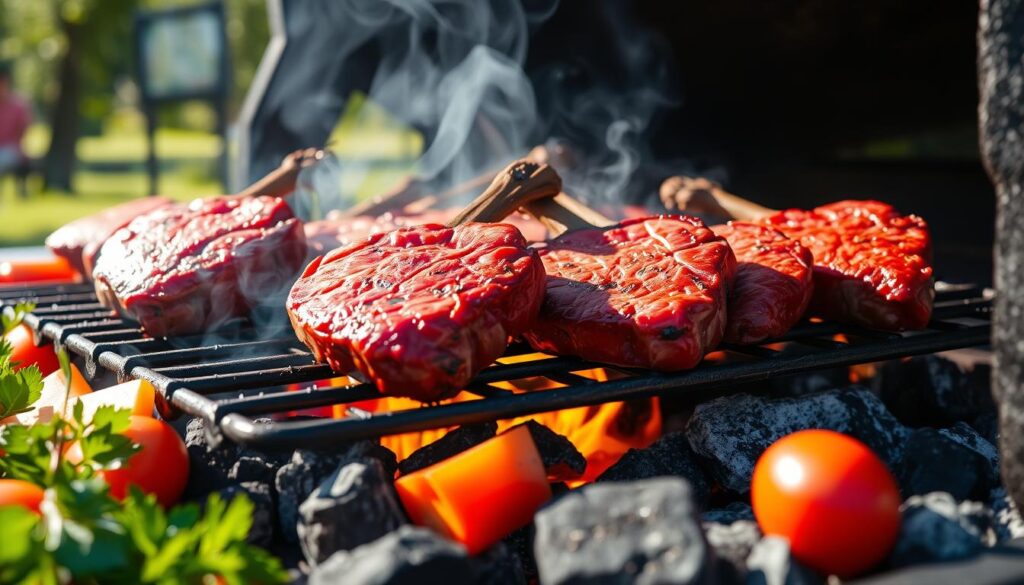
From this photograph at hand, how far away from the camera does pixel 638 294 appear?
2.72 metres

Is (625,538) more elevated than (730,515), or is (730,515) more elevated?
(625,538)

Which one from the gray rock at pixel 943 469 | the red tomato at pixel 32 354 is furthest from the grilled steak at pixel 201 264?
the gray rock at pixel 943 469

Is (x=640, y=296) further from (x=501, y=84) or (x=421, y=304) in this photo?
(x=501, y=84)

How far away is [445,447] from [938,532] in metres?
1.28

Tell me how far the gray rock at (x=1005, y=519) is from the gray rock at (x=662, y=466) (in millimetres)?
748

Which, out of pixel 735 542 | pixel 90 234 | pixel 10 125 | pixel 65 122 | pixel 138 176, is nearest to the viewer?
pixel 735 542

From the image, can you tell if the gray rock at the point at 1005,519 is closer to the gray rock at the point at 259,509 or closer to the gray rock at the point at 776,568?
the gray rock at the point at 776,568

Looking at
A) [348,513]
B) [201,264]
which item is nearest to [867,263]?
[348,513]

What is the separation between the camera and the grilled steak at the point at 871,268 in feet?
9.96

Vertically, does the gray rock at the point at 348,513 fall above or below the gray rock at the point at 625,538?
below

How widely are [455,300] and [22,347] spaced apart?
2.11 meters

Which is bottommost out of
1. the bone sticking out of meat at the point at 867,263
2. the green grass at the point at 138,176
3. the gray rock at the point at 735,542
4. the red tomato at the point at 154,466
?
the green grass at the point at 138,176

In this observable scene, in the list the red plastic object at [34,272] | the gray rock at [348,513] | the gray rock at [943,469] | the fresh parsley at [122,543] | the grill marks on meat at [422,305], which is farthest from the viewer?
the red plastic object at [34,272]

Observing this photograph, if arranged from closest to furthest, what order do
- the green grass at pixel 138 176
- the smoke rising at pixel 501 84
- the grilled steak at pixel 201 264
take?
the grilled steak at pixel 201 264 < the smoke rising at pixel 501 84 < the green grass at pixel 138 176
